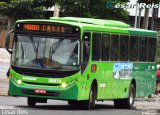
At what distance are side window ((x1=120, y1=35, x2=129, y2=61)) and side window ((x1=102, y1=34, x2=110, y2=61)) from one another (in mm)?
1133

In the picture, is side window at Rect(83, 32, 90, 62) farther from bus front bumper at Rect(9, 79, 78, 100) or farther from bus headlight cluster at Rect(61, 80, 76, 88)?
bus front bumper at Rect(9, 79, 78, 100)

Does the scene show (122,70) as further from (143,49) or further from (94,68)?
(94,68)

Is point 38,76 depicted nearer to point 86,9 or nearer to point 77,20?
point 77,20

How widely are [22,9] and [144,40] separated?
35.4 meters

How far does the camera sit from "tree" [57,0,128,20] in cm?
3519

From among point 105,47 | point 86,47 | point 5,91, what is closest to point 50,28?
point 86,47

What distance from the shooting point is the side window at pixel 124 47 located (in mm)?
25766

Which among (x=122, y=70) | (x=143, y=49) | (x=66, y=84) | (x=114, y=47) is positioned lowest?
(x=122, y=70)

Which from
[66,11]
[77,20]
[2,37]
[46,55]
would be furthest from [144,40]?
[2,37]

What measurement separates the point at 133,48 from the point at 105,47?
2586mm

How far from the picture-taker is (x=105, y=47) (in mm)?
24359

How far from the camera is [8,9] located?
62.6 m

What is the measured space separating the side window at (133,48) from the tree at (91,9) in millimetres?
7352

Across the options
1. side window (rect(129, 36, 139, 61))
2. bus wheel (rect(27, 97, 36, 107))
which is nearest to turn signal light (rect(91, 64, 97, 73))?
bus wheel (rect(27, 97, 36, 107))
